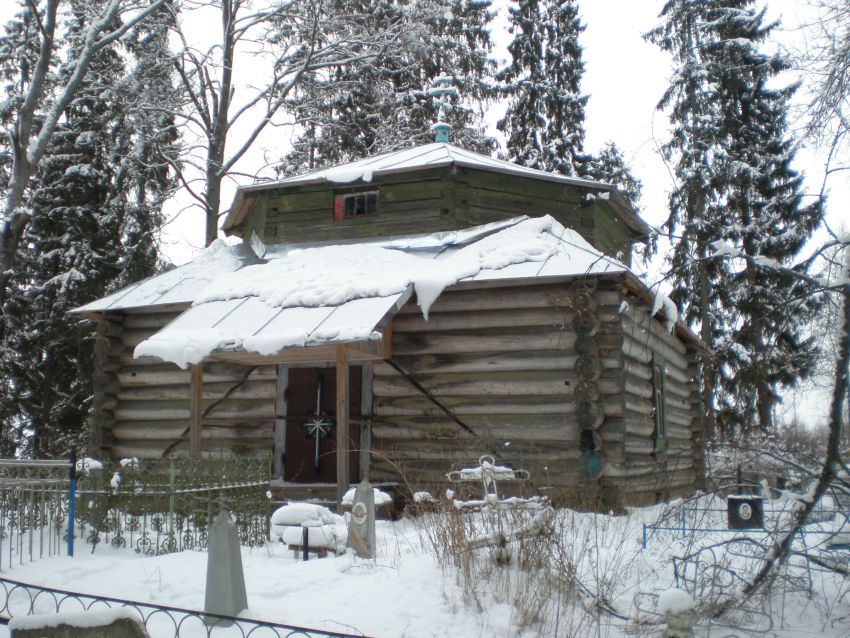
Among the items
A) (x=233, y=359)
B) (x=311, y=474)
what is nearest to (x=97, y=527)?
(x=233, y=359)

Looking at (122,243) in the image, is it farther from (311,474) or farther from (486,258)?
(486,258)

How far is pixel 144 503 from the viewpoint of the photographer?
862cm

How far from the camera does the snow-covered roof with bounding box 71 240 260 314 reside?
43.5 ft

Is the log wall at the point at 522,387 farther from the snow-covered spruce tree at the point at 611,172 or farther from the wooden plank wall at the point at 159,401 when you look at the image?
the snow-covered spruce tree at the point at 611,172

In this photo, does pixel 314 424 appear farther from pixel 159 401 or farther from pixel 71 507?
pixel 71 507

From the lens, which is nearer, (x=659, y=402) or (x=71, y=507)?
(x=71, y=507)

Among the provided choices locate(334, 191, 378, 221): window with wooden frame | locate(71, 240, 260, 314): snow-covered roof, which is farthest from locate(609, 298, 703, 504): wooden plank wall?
locate(71, 240, 260, 314): snow-covered roof

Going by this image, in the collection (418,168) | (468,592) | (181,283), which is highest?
(418,168)

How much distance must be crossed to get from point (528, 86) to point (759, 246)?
1029 centimetres

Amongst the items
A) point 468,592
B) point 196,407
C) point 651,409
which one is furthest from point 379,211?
point 468,592

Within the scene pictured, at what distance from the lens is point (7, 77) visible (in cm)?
2314

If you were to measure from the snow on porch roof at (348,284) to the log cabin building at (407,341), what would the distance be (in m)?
0.04

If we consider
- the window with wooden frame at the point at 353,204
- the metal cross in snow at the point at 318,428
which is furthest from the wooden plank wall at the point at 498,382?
the window with wooden frame at the point at 353,204

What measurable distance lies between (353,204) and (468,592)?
9.67 metres
